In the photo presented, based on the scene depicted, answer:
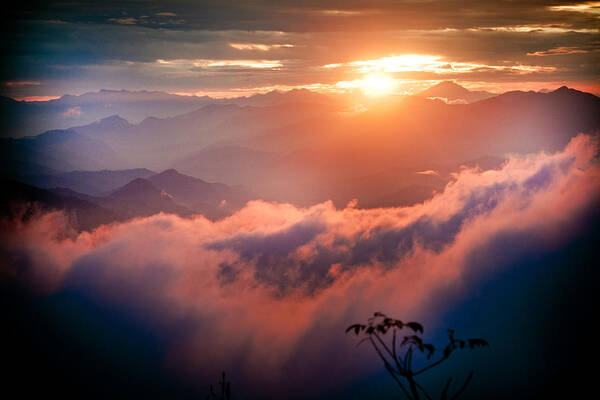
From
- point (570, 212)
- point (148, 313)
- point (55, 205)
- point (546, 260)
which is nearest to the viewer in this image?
point (546, 260)

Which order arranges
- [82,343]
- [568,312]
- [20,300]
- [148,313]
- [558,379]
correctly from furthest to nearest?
[148,313]
[20,300]
[82,343]
[568,312]
[558,379]

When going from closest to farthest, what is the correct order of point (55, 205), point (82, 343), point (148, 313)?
point (82, 343) → point (148, 313) → point (55, 205)

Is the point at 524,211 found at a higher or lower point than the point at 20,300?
higher

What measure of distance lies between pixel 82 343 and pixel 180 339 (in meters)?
29.6

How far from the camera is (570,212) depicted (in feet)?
395

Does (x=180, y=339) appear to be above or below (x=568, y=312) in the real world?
below

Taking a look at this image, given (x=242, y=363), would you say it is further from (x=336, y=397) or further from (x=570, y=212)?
(x=570, y=212)

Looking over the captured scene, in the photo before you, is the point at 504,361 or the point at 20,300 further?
the point at 20,300

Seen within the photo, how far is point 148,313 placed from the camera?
152625 mm

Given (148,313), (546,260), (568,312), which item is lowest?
(148,313)

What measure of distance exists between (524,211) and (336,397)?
3281 inches

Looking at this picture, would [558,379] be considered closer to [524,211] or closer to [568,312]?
[568,312]

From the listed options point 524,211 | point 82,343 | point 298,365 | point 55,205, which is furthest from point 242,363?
point 55,205

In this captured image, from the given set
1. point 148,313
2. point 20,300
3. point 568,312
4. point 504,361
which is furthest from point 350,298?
point 20,300
